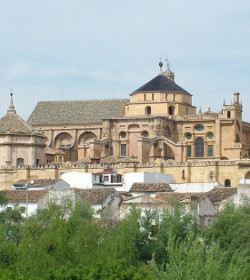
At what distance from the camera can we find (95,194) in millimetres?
60188

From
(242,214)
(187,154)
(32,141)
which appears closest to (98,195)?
(242,214)

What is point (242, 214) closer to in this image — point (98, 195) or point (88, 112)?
point (98, 195)

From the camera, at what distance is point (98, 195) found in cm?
5981

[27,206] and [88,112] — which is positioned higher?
[88,112]

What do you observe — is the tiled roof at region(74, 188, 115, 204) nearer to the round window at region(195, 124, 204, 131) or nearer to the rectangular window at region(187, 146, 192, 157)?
the rectangular window at region(187, 146, 192, 157)

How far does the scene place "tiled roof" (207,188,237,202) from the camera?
192ft

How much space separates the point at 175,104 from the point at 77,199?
1436 inches

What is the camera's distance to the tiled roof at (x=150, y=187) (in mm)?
65125

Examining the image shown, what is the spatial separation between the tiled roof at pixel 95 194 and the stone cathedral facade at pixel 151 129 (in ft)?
74.1

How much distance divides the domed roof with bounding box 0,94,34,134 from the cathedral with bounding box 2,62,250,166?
3.78 metres

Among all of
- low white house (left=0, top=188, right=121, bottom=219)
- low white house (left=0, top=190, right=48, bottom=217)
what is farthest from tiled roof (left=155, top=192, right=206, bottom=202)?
low white house (left=0, top=190, right=48, bottom=217)

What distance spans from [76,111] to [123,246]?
51.0 metres

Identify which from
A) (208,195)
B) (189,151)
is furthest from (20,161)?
(208,195)

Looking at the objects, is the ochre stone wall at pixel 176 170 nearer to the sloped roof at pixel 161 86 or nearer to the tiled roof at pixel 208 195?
the sloped roof at pixel 161 86
